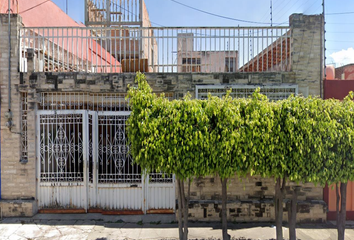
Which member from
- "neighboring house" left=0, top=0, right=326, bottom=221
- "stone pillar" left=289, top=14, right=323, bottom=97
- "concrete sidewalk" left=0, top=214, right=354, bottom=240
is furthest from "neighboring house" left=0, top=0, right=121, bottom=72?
"stone pillar" left=289, top=14, right=323, bottom=97

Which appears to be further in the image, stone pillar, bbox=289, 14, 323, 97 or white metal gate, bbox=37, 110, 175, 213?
white metal gate, bbox=37, 110, 175, 213

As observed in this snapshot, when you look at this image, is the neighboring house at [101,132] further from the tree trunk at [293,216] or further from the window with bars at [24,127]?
the tree trunk at [293,216]

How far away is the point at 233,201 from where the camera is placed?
221 inches

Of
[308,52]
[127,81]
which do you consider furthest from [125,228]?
[308,52]

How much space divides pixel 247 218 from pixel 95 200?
12.0 feet

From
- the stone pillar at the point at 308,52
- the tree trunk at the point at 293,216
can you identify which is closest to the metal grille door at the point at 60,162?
the tree trunk at the point at 293,216

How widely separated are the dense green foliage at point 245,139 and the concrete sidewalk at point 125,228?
1.99 metres

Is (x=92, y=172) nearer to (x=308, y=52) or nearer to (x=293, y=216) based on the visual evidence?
(x=293, y=216)

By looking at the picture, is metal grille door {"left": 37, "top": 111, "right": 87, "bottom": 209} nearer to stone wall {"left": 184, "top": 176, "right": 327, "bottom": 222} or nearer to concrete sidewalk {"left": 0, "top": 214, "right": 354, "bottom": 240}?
concrete sidewalk {"left": 0, "top": 214, "right": 354, "bottom": 240}

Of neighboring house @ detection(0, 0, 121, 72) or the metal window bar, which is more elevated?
neighboring house @ detection(0, 0, 121, 72)

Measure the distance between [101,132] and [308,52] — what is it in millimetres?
5361

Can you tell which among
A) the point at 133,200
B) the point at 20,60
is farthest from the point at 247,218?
the point at 20,60

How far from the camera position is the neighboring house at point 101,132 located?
5.64 metres

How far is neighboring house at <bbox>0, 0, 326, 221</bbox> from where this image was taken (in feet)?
18.5
